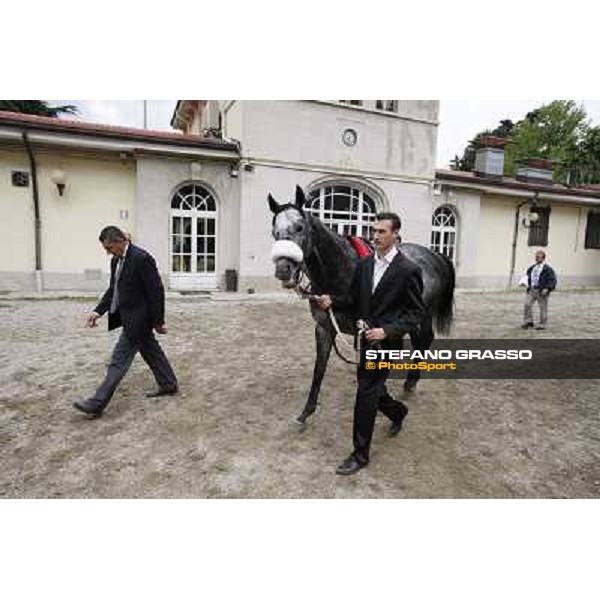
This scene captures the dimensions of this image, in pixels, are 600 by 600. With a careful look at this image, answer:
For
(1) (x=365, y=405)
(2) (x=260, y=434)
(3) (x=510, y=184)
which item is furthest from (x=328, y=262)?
(3) (x=510, y=184)

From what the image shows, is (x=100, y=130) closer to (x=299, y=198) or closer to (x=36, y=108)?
(x=299, y=198)

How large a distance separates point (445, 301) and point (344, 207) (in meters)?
8.17

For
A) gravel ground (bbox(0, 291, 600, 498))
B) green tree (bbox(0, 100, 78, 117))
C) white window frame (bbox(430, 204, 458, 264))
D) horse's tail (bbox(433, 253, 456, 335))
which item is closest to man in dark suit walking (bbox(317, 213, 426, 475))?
gravel ground (bbox(0, 291, 600, 498))

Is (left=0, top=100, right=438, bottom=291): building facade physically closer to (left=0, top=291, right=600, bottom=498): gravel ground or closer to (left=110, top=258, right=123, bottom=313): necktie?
(left=0, top=291, right=600, bottom=498): gravel ground

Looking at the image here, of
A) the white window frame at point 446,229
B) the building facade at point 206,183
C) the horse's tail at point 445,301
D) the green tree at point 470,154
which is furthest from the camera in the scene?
the green tree at point 470,154

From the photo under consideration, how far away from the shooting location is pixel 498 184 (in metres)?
14.2

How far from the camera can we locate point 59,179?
1061cm

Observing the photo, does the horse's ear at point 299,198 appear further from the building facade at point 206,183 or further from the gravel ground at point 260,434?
the building facade at point 206,183

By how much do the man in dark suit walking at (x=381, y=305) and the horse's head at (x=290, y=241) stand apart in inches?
18.1

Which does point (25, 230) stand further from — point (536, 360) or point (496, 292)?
point (496, 292)

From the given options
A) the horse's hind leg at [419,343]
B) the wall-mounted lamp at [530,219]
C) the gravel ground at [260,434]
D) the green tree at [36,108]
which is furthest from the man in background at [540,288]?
the green tree at [36,108]

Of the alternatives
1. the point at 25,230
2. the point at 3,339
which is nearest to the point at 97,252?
the point at 25,230

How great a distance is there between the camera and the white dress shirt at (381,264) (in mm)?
2832

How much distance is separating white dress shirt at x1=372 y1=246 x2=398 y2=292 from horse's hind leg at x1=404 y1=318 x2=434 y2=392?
6.58 ft
